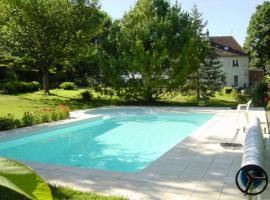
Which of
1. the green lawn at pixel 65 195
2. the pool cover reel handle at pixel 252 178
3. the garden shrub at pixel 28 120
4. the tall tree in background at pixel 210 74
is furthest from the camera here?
the tall tree in background at pixel 210 74

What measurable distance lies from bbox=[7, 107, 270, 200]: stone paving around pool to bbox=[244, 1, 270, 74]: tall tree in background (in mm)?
43068

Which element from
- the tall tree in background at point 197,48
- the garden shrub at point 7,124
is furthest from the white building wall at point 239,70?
the garden shrub at point 7,124

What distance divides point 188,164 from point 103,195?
8.75 feet

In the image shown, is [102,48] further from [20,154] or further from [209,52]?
[20,154]

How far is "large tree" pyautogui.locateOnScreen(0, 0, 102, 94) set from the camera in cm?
2484

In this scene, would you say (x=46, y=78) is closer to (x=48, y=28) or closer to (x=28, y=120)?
(x=48, y=28)

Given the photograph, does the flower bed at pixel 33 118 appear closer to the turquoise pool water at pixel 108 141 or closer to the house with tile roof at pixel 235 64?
the turquoise pool water at pixel 108 141

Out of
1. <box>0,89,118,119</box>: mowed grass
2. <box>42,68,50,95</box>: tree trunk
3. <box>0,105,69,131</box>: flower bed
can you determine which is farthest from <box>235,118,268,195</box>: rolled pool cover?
<box>42,68,50,95</box>: tree trunk

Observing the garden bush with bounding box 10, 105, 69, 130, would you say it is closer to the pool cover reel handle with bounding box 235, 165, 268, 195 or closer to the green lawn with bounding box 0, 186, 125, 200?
the green lawn with bounding box 0, 186, 125, 200

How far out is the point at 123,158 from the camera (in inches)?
430

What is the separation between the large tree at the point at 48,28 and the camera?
24844 mm

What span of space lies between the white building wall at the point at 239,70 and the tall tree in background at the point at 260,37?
3045 millimetres

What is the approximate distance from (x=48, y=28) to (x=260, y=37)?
34270mm

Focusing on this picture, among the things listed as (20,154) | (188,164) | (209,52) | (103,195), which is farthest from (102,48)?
(103,195)
